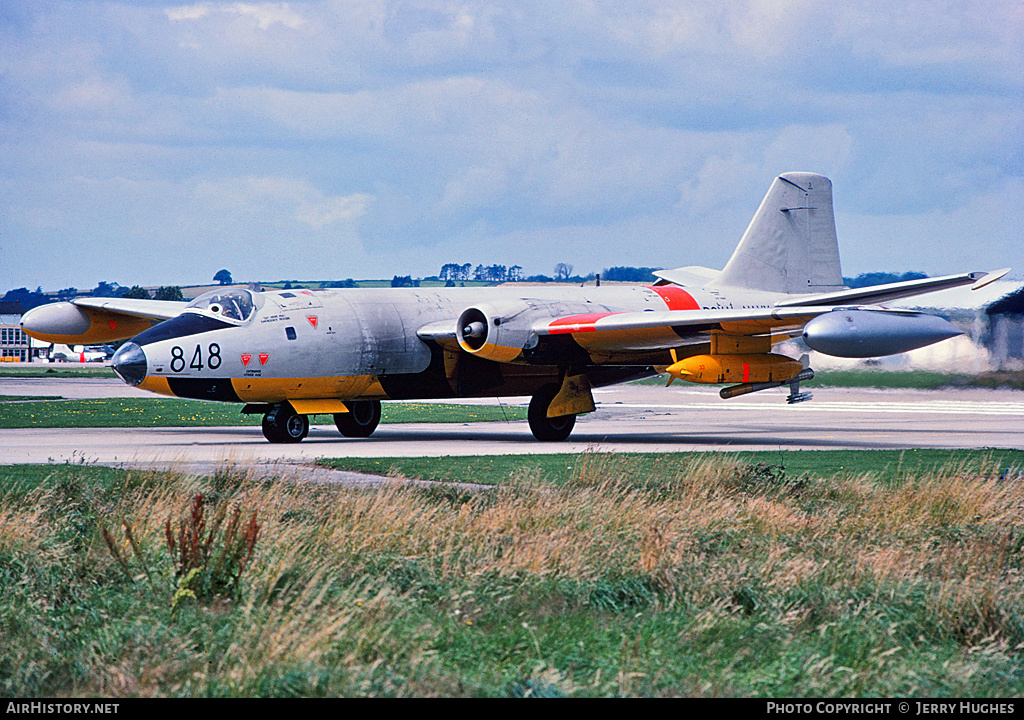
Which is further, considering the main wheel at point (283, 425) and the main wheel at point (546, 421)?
the main wheel at point (546, 421)

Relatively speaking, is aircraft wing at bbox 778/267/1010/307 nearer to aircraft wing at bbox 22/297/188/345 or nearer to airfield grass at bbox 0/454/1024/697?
airfield grass at bbox 0/454/1024/697

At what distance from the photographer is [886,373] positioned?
35.0 meters

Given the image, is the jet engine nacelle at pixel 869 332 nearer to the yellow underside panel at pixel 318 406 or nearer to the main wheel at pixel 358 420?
the yellow underside panel at pixel 318 406

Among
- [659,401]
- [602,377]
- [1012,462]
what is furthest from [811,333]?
[659,401]

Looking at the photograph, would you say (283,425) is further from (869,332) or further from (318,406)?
(869,332)

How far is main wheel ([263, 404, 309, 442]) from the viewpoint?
20859 mm

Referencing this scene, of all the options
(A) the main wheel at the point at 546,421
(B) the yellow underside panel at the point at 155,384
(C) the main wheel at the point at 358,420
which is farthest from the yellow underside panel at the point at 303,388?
(A) the main wheel at the point at 546,421

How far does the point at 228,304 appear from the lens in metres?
20.1

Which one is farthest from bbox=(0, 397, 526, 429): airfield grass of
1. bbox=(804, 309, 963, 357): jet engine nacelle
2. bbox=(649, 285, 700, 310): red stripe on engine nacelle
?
bbox=(804, 309, 963, 357): jet engine nacelle

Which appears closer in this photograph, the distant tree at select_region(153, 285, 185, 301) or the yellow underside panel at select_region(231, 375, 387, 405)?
the yellow underside panel at select_region(231, 375, 387, 405)

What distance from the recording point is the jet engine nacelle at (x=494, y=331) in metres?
21.0

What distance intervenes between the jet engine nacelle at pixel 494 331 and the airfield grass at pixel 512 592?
8741 millimetres

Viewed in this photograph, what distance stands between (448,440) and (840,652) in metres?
15.5

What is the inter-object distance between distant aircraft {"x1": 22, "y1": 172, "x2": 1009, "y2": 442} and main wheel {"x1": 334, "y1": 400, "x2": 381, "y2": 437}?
29 millimetres
